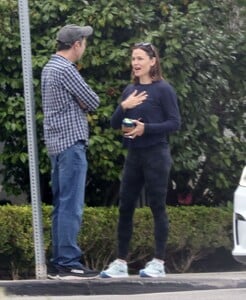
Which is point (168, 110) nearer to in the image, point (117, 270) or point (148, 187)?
point (148, 187)

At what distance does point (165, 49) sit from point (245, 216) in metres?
2.17

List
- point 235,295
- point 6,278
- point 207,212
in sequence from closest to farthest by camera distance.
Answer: point 235,295 < point 6,278 < point 207,212

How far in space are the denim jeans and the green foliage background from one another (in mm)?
1299

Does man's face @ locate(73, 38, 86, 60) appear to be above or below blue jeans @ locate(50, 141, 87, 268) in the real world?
above

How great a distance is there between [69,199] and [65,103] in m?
0.70

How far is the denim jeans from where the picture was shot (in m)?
8.62

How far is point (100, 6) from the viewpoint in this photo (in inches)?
399

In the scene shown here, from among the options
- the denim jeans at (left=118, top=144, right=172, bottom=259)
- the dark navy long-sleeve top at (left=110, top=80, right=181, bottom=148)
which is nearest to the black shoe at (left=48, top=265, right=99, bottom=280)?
the denim jeans at (left=118, top=144, right=172, bottom=259)

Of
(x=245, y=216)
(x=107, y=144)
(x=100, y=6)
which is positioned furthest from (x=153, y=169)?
(x=100, y=6)

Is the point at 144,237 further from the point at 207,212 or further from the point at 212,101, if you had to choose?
the point at 212,101

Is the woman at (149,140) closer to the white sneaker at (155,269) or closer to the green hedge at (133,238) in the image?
the white sneaker at (155,269)

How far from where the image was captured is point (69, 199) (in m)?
8.54

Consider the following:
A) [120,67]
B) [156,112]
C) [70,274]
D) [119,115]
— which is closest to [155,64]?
[156,112]

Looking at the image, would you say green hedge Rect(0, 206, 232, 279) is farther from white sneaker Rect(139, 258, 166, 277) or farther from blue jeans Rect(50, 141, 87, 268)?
white sneaker Rect(139, 258, 166, 277)
